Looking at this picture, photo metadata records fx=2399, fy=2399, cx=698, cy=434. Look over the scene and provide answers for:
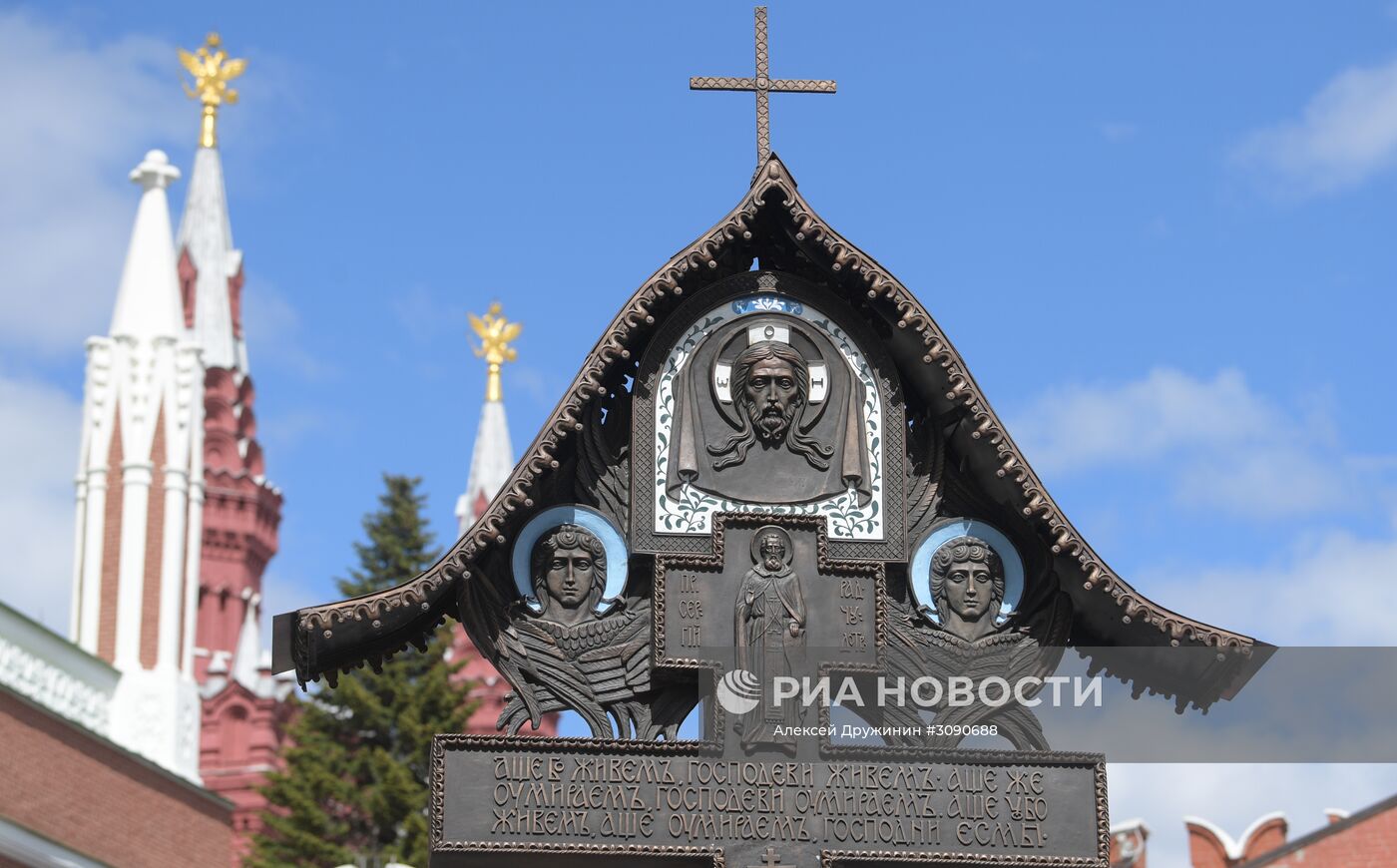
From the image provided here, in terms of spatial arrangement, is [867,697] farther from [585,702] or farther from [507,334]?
[507,334]

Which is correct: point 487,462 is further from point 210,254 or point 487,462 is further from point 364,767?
point 364,767

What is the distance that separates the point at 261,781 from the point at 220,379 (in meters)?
15.9

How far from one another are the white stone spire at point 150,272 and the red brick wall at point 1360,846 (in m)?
25.6

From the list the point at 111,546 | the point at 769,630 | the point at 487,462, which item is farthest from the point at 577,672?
the point at 487,462

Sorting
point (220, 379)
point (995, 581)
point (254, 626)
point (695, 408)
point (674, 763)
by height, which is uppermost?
point (220, 379)

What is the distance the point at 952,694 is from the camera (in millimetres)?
11562

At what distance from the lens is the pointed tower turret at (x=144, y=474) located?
137ft

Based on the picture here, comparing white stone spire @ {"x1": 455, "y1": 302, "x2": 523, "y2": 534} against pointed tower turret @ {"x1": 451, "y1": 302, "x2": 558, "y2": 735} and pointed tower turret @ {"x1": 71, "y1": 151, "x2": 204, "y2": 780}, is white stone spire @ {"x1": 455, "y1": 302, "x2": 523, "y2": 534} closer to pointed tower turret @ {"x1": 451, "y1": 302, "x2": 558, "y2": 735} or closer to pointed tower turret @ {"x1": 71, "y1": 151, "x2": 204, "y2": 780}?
pointed tower turret @ {"x1": 451, "y1": 302, "x2": 558, "y2": 735}

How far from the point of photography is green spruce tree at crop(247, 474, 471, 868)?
46.7 m

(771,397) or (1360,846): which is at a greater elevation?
(1360,846)

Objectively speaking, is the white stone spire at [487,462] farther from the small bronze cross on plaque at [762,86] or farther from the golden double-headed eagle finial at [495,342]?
the small bronze cross on plaque at [762,86]

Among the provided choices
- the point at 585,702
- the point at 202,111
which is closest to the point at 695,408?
the point at 585,702

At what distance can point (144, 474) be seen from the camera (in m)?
44.0

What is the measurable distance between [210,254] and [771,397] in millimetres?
61781
